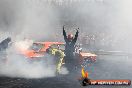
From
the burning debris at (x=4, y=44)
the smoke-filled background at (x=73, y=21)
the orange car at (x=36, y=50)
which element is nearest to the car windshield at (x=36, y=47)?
the orange car at (x=36, y=50)

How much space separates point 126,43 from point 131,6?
509 cm

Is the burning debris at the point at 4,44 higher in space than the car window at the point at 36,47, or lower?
higher

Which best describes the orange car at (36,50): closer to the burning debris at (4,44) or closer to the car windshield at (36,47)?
the car windshield at (36,47)

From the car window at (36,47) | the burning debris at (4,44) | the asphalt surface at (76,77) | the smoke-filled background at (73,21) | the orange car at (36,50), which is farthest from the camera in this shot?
the smoke-filled background at (73,21)

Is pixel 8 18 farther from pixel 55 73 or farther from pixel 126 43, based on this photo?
pixel 55 73

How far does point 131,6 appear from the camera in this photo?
38125 mm

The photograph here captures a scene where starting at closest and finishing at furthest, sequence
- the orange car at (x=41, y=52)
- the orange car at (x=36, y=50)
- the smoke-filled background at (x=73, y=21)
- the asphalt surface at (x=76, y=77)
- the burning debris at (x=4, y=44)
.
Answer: the asphalt surface at (x=76, y=77) → the orange car at (x=36, y=50) → the orange car at (x=41, y=52) → the burning debris at (x=4, y=44) → the smoke-filled background at (x=73, y=21)

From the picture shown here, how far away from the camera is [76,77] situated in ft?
63.3

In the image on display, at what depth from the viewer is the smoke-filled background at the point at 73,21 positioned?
36.6 metres

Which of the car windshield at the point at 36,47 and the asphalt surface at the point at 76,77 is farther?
the car windshield at the point at 36,47

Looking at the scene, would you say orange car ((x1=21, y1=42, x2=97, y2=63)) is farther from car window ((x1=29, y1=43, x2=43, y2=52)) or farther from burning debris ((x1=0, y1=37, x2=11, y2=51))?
burning debris ((x1=0, y1=37, x2=11, y2=51))

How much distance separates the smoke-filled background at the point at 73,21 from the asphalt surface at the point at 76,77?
8.82m

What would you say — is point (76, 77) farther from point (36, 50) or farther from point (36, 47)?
point (36, 47)

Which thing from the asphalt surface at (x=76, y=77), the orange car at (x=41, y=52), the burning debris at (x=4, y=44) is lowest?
the asphalt surface at (x=76, y=77)
